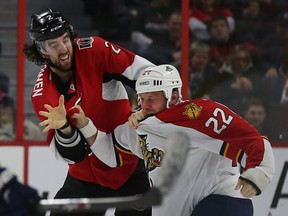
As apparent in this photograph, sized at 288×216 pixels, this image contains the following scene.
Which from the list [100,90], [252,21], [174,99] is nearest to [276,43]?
[252,21]

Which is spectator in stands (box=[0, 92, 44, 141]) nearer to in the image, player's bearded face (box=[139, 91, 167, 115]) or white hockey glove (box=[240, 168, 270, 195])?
player's bearded face (box=[139, 91, 167, 115])

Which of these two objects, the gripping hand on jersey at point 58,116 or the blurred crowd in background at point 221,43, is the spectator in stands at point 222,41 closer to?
the blurred crowd in background at point 221,43

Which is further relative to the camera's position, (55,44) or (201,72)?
(201,72)

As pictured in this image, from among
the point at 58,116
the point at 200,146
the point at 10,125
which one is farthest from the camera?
the point at 10,125

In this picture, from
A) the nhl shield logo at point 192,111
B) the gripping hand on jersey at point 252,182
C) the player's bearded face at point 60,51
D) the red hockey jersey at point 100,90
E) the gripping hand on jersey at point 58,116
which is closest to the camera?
the gripping hand on jersey at point 252,182

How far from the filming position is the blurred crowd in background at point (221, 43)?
Result: 5922mm

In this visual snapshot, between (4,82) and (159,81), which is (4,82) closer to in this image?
(4,82)

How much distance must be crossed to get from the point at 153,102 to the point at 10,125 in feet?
6.01

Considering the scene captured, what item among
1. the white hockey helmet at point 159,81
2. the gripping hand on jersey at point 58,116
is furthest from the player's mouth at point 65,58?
the white hockey helmet at point 159,81

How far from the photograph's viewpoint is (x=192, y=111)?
13.8 feet

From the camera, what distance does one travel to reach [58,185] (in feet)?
19.0

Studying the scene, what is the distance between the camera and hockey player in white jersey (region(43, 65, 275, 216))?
13.4 feet

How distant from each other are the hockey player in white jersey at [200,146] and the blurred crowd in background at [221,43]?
1.61m

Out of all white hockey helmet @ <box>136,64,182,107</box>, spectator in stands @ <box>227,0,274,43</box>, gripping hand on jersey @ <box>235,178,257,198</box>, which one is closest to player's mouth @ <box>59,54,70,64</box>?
white hockey helmet @ <box>136,64,182,107</box>
